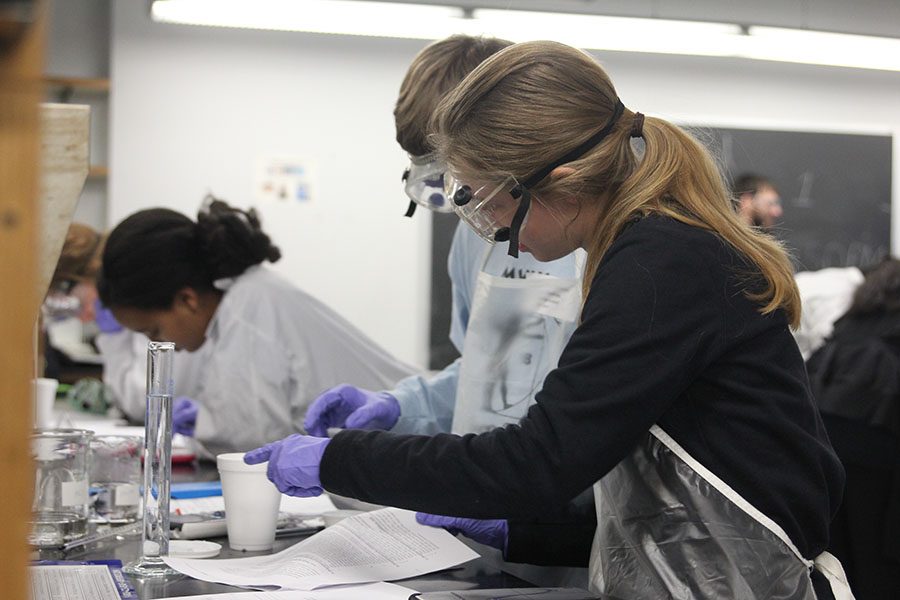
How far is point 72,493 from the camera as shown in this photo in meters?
1.38

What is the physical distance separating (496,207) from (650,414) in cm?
35

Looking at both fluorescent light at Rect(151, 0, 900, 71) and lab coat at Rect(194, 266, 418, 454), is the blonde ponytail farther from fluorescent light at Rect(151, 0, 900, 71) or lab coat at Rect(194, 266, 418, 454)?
fluorescent light at Rect(151, 0, 900, 71)

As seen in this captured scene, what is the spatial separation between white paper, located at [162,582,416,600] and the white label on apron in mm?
367

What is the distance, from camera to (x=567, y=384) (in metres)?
1.03

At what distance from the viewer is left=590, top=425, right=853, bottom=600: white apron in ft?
3.56

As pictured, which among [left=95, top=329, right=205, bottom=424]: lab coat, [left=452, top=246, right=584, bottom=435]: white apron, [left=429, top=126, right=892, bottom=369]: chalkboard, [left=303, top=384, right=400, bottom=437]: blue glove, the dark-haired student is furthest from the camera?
[left=429, top=126, right=892, bottom=369]: chalkboard

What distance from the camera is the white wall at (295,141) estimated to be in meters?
4.61

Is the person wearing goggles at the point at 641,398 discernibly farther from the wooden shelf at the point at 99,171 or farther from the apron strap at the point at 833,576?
the wooden shelf at the point at 99,171

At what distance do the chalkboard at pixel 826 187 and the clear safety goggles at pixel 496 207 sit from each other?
4004 millimetres

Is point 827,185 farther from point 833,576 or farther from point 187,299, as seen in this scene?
point 833,576

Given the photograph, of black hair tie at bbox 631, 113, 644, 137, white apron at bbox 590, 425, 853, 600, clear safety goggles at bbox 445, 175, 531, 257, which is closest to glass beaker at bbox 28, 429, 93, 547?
clear safety goggles at bbox 445, 175, 531, 257

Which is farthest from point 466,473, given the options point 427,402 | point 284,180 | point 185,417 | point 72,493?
point 284,180

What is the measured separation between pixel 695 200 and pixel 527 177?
19cm

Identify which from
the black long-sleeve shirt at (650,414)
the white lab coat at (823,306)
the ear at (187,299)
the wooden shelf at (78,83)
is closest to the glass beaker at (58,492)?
the black long-sleeve shirt at (650,414)
